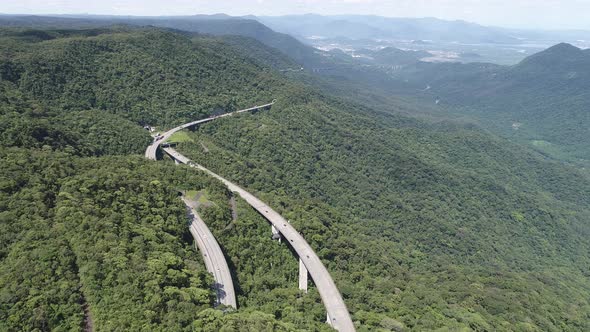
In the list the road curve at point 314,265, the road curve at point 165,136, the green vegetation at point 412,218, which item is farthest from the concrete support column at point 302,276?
the road curve at point 165,136

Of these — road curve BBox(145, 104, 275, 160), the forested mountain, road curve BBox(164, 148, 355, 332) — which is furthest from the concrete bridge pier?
road curve BBox(145, 104, 275, 160)

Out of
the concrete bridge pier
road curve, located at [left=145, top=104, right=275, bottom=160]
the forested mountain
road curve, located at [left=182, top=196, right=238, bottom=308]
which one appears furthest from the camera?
road curve, located at [left=145, top=104, right=275, bottom=160]

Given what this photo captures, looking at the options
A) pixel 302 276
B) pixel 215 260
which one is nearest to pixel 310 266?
pixel 302 276

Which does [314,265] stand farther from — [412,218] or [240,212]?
[412,218]

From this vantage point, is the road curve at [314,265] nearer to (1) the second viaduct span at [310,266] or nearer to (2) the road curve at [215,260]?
(1) the second viaduct span at [310,266]

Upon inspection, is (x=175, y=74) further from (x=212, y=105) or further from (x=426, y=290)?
(x=426, y=290)

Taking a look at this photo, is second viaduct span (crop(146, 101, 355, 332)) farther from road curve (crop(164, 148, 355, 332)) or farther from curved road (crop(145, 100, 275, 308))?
curved road (crop(145, 100, 275, 308))

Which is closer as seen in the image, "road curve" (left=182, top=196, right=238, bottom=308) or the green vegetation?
"road curve" (left=182, top=196, right=238, bottom=308)

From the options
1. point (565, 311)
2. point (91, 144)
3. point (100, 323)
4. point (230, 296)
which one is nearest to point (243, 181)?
point (91, 144)
